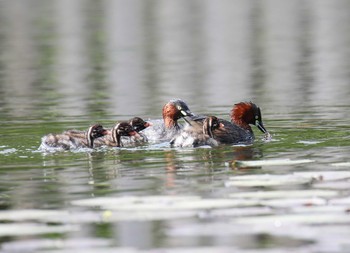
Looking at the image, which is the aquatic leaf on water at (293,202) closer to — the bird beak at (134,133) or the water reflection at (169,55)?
the bird beak at (134,133)

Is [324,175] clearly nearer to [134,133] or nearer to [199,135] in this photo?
[199,135]

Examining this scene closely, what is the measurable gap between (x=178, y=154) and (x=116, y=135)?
991 mm

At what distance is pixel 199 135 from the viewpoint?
12.5 metres

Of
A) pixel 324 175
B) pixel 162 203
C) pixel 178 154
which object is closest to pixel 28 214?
pixel 162 203

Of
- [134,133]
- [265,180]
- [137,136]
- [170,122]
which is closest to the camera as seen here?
[265,180]

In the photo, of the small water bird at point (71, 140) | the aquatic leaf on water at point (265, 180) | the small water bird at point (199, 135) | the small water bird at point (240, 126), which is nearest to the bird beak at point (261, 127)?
the small water bird at point (240, 126)

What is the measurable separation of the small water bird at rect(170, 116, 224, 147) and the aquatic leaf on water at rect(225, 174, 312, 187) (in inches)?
109

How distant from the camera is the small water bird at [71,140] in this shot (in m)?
12.3

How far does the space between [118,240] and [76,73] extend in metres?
18.0

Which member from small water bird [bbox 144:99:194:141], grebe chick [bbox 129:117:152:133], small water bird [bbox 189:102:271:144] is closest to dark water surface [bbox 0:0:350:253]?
small water bird [bbox 189:102:271:144]

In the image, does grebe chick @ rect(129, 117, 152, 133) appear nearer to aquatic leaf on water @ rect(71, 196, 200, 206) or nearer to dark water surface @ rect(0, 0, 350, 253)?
dark water surface @ rect(0, 0, 350, 253)

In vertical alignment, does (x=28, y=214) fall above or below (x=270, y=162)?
above

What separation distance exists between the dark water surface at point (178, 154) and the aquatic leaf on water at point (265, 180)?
2 cm

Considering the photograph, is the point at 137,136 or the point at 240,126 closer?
the point at 137,136
